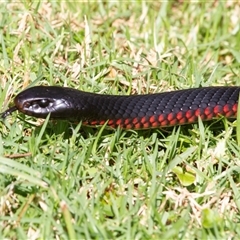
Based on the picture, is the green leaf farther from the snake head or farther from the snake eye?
the snake eye

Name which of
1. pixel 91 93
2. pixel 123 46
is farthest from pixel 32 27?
pixel 91 93

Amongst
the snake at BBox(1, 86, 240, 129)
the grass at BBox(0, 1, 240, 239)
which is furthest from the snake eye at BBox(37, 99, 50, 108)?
the grass at BBox(0, 1, 240, 239)

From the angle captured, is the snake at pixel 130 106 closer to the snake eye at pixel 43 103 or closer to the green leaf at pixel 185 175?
the snake eye at pixel 43 103

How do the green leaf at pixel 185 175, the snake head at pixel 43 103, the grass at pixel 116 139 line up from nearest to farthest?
1. the grass at pixel 116 139
2. the green leaf at pixel 185 175
3. the snake head at pixel 43 103

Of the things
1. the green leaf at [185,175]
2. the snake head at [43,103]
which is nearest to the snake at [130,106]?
the snake head at [43,103]

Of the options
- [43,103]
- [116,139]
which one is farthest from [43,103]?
[116,139]

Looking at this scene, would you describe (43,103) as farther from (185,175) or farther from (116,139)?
(185,175)

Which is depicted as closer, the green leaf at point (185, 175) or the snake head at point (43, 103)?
the green leaf at point (185, 175)

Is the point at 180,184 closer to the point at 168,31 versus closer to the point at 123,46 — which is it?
the point at 123,46
